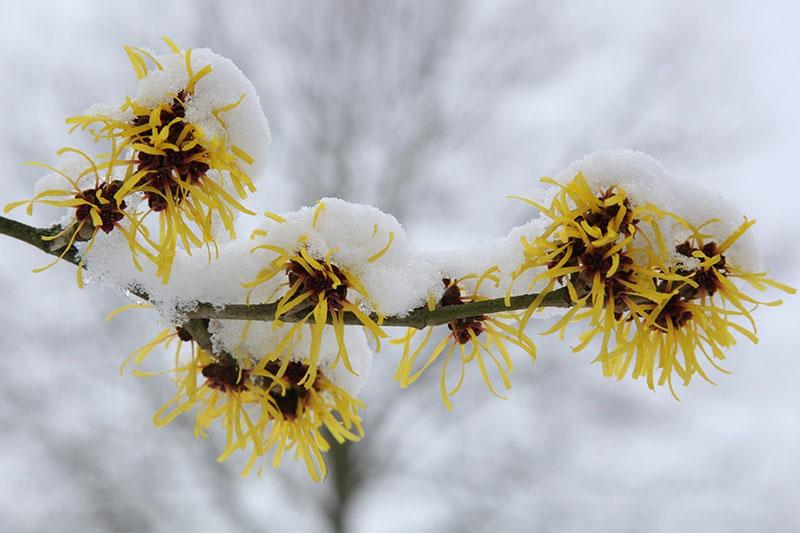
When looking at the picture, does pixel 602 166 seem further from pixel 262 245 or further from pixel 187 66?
pixel 187 66

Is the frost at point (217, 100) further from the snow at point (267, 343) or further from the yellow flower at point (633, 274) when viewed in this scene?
the yellow flower at point (633, 274)

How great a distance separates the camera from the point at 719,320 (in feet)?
4.32

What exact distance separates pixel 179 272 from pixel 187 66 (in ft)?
1.27

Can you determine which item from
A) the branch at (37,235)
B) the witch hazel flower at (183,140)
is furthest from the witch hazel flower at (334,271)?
the branch at (37,235)

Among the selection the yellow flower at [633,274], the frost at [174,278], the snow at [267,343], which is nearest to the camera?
the yellow flower at [633,274]

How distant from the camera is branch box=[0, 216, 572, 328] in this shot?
126cm

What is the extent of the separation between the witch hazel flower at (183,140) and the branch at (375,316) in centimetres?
13

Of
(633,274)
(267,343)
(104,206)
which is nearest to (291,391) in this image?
(267,343)

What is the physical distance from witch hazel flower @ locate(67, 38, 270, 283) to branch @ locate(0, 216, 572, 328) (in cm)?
13

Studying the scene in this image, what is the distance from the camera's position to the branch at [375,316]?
49.7 inches

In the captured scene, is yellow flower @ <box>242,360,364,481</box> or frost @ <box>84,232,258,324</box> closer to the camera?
frost @ <box>84,232,258,324</box>

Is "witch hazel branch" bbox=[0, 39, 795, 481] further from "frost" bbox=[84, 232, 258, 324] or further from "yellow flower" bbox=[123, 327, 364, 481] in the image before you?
"yellow flower" bbox=[123, 327, 364, 481]

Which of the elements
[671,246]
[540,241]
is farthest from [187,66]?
[671,246]

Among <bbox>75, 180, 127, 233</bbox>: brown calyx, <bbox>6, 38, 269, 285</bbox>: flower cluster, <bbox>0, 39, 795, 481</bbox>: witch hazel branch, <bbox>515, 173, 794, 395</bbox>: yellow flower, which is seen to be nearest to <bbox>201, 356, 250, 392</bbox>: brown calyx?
<bbox>0, 39, 795, 481</bbox>: witch hazel branch
